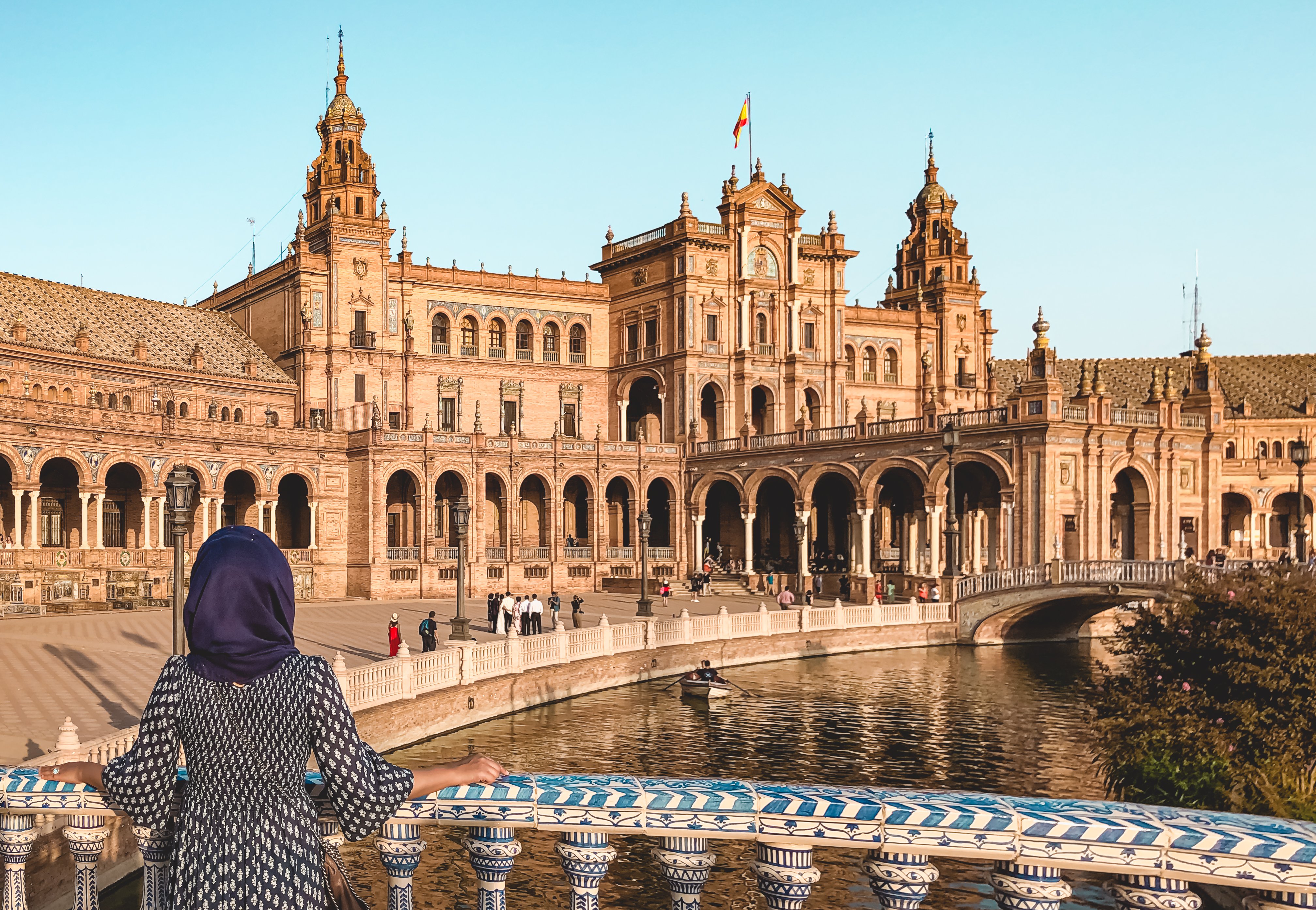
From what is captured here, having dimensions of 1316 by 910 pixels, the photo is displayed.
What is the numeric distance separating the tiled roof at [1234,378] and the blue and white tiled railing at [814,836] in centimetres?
7143

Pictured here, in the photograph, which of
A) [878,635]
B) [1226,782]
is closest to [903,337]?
[878,635]

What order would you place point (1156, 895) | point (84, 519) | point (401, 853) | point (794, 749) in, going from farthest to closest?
point (84, 519)
point (794, 749)
point (401, 853)
point (1156, 895)

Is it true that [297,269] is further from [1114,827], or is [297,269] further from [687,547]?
[1114,827]

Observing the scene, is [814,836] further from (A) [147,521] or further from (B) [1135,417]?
(B) [1135,417]

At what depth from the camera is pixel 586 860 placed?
3.90 meters

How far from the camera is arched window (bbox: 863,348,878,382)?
6662 centimetres

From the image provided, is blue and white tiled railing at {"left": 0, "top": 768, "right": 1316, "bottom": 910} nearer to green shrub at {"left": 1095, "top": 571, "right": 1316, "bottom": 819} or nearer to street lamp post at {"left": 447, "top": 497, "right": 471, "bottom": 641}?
green shrub at {"left": 1095, "top": 571, "right": 1316, "bottom": 819}

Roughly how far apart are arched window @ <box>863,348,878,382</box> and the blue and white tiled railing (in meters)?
63.7

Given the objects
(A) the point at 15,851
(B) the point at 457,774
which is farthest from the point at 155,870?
(B) the point at 457,774

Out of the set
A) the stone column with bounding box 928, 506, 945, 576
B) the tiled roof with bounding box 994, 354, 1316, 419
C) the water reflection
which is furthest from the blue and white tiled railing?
the tiled roof with bounding box 994, 354, 1316, 419

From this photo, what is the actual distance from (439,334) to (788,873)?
181ft

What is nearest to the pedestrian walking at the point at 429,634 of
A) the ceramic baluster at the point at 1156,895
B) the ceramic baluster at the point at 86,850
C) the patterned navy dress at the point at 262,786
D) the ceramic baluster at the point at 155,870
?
the ceramic baluster at the point at 86,850

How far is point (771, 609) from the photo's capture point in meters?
43.2

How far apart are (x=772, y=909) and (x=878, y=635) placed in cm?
3412
